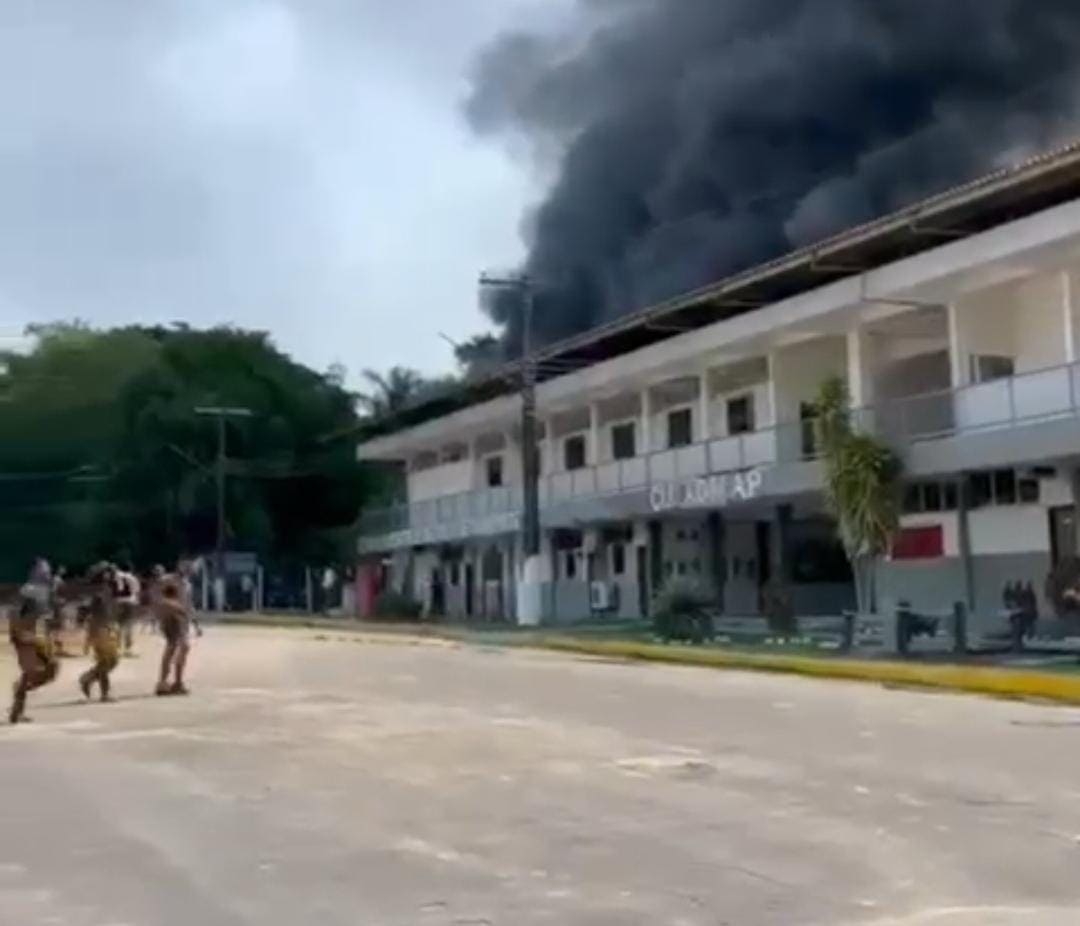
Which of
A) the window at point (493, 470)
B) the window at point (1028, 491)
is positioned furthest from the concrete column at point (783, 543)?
the window at point (493, 470)

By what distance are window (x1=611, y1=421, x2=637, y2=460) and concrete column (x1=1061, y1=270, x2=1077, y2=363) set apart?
18743 millimetres

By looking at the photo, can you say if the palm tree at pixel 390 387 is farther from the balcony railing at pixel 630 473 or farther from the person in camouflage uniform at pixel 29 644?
the person in camouflage uniform at pixel 29 644

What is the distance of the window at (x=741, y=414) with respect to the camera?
42281 millimetres

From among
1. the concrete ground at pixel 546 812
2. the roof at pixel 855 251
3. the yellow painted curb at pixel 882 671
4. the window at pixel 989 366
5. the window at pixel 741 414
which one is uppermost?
the roof at pixel 855 251

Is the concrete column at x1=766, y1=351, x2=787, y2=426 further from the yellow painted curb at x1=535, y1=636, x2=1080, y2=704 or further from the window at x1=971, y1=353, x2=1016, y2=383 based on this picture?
the yellow painted curb at x1=535, y1=636, x2=1080, y2=704

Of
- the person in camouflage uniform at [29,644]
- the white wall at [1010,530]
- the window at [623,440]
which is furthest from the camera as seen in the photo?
the window at [623,440]

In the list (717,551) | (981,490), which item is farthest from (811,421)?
(717,551)

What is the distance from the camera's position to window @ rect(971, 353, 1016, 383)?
107 feet

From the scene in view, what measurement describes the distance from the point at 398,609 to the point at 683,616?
21.8 m

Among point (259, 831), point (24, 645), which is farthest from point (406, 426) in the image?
point (259, 831)

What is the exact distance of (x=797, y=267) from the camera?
36.8 m

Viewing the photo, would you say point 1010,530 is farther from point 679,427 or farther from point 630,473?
point 679,427

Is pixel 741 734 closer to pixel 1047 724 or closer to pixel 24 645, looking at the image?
pixel 1047 724

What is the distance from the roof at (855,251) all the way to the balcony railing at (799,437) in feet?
9.87
